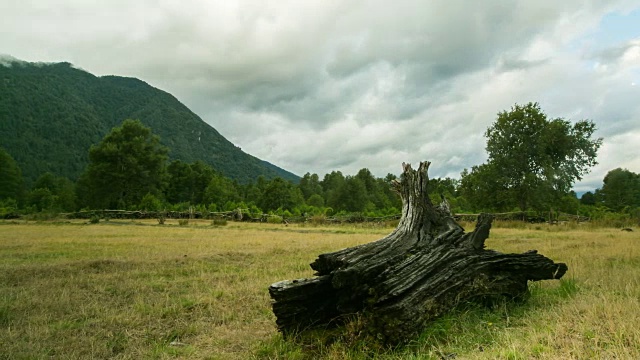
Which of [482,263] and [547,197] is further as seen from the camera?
[547,197]

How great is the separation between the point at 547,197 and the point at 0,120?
189680mm

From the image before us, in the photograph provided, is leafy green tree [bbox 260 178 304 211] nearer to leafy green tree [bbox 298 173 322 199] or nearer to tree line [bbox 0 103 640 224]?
tree line [bbox 0 103 640 224]

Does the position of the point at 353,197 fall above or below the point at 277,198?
above

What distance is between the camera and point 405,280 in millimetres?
5320

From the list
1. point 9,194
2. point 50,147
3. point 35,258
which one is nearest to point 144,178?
point 9,194

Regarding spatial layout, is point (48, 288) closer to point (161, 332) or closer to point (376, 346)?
point (161, 332)

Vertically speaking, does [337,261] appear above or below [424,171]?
below

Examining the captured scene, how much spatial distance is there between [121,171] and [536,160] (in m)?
59.1

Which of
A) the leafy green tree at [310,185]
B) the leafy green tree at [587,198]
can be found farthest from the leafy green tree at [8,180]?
the leafy green tree at [587,198]

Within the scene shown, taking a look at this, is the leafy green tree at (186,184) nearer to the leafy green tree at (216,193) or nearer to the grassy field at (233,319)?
the leafy green tree at (216,193)

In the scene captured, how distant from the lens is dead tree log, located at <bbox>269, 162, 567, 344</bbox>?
503 centimetres

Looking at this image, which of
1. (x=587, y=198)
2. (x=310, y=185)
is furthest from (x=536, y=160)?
(x=310, y=185)

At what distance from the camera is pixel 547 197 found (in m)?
38.7

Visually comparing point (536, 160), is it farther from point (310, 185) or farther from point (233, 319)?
point (310, 185)
